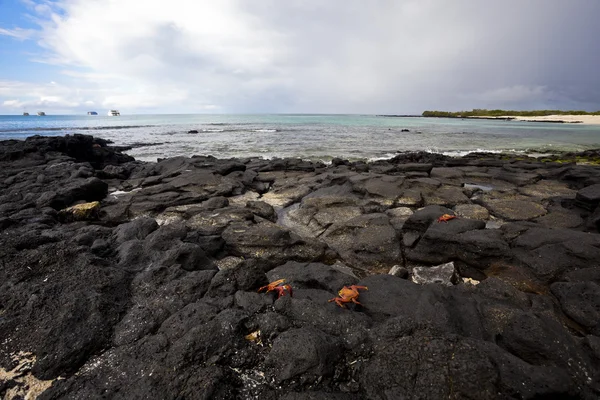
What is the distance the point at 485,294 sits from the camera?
197 inches

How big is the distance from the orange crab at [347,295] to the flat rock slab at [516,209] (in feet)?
23.5

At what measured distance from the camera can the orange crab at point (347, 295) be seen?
4.55 meters

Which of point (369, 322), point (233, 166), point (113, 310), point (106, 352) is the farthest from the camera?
point (233, 166)

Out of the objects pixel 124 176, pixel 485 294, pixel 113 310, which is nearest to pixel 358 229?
pixel 485 294

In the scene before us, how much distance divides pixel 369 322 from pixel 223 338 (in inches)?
75.0

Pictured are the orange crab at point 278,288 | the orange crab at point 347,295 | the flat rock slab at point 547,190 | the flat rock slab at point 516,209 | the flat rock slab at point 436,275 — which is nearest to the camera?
the orange crab at point 347,295

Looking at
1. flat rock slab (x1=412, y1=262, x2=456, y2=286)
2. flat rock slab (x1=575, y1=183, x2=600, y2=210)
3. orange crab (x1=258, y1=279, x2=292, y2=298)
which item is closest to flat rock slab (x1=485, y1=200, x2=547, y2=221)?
flat rock slab (x1=575, y1=183, x2=600, y2=210)

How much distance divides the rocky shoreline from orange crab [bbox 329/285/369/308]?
0.42 feet

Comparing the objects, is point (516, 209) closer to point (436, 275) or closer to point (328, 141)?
point (436, 275)

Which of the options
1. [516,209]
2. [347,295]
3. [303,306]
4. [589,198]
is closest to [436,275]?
[347,295]

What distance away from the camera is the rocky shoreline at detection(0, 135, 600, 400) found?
10.1 ft

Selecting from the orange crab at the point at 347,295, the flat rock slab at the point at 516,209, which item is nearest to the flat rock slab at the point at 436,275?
the orange crab at the point at 347,295

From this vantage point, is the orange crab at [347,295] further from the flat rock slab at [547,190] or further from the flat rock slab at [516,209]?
the flat rock slab at [547,190]

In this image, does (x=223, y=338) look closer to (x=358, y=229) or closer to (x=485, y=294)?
(x=485, y=294)
